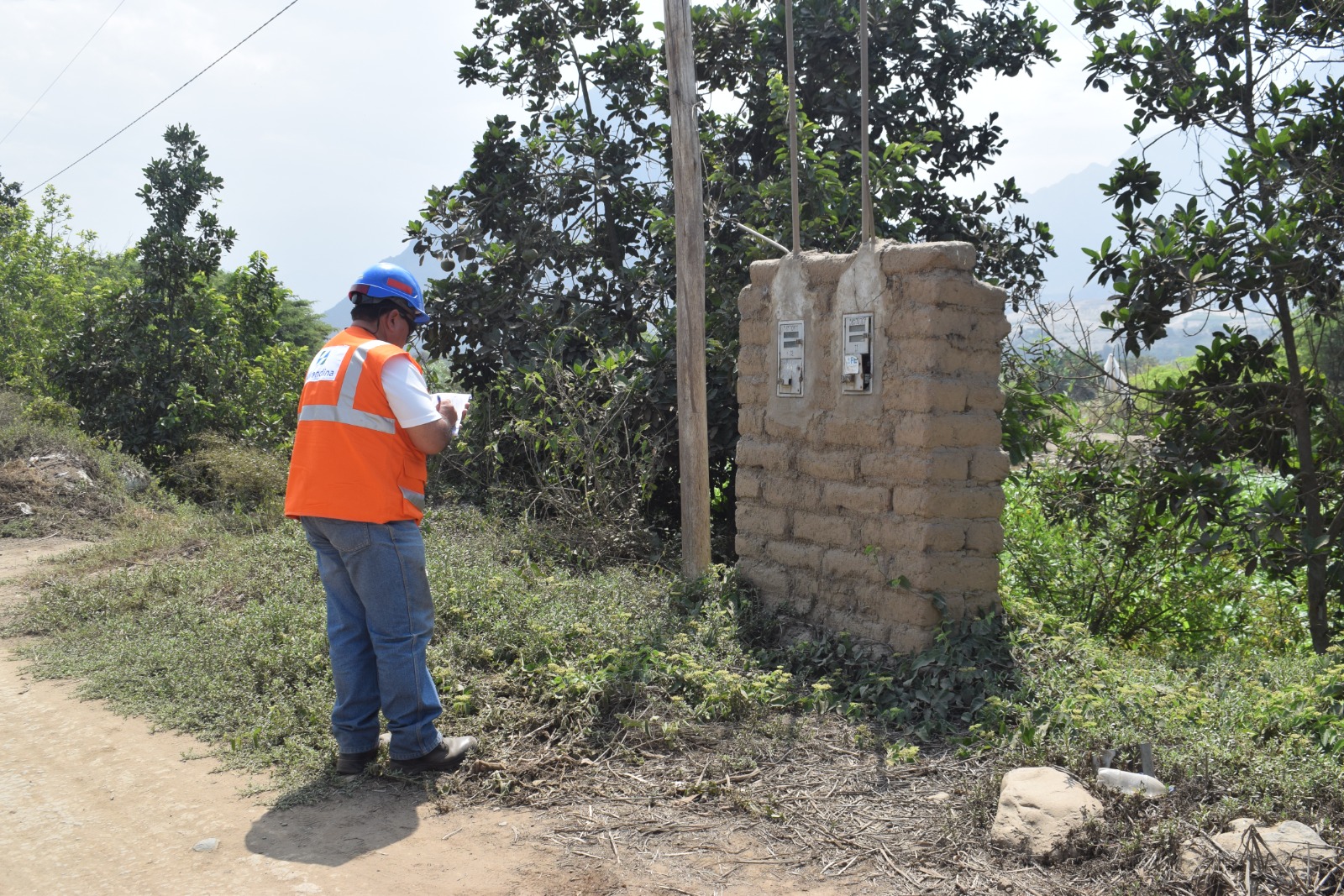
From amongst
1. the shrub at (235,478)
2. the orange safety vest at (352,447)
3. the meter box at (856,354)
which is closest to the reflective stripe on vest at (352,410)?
the orange safety vest at (352,447)

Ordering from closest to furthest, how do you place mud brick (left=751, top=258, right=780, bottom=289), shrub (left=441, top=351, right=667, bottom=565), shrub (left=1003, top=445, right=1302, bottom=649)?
1. mud brick (left=751, top=258, right=780, bottom=289)
2. shrub (left=1003, top=445, right=1302, bottom=649)
3. shrub (left=441, top=351, right=667, bottom=565)

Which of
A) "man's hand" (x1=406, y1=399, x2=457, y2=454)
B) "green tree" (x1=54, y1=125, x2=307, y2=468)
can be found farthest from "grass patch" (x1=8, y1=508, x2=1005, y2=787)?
"green tree" (x1=54, y1=125, x2=307, y2=468)

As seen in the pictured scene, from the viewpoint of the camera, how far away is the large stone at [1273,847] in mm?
2857

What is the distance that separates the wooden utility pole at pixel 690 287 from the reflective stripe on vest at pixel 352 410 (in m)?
2.58

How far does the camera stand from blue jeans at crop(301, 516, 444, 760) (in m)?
3.84

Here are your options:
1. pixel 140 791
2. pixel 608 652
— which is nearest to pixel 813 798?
pixel 608 652

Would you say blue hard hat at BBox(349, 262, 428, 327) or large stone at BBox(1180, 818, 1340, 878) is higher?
blue hard hat at BBox(349, 262, 428, 327)

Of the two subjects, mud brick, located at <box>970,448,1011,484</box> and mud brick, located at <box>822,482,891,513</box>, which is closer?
mud brick, located at <box>970,448,1011,484</box>

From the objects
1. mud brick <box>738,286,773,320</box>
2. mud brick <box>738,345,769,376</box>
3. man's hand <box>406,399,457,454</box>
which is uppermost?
mud brick <box>738,286,773,320</box>

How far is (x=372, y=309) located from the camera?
13.2ft

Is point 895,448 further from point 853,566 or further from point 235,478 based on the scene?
point 235,478

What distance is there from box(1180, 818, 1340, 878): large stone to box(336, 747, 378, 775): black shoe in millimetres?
2920

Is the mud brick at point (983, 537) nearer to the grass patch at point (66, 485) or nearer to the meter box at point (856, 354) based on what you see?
the meter box at point (856, 354)

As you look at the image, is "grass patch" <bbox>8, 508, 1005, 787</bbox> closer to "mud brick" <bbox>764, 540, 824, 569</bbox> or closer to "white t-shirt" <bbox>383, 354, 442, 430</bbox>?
"mud brick" <bbox>764, 540, 824, 569</bbox>
